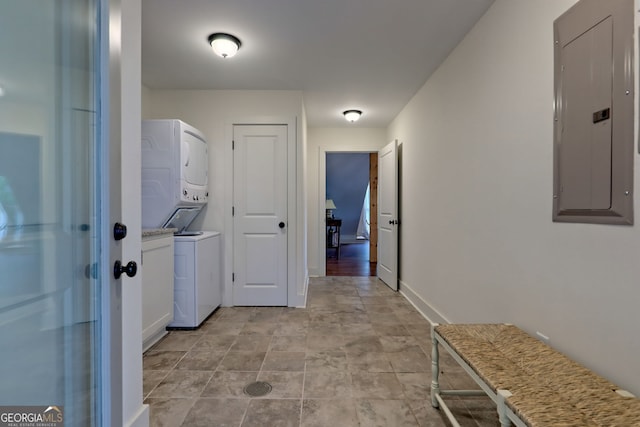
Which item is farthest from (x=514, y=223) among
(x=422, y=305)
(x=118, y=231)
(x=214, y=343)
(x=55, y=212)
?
(x=214, y=343)

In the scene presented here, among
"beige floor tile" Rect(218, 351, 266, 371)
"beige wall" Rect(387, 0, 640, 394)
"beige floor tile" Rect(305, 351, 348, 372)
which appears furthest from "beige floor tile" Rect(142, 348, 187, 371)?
"beige wall" Rect(387, 0, 640, 394)

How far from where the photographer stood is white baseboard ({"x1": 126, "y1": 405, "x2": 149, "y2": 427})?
1.34 meters

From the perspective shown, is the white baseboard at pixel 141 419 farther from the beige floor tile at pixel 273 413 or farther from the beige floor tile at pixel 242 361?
the beige floor tile at pixel 242 361

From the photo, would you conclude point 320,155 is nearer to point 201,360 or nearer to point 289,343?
point 289,343

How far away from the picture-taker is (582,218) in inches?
→ 51.9

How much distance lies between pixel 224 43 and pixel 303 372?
249 cm

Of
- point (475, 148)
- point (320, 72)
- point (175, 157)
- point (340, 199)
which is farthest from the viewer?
point (340, 199)

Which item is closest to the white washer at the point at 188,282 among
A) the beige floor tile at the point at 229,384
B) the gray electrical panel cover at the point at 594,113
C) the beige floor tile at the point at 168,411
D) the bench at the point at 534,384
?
the beige floor tile at the point at 229,384

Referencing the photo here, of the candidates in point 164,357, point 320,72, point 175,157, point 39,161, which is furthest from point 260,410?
point 320,72

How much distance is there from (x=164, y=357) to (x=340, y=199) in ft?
24.9

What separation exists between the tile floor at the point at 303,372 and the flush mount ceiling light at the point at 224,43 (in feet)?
7.73

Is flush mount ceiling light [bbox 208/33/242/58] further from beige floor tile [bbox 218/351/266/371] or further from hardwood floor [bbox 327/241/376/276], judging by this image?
hardwood floor [bbox 327/241/376/276]

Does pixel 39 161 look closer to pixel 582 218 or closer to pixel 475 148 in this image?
pixel 582 218

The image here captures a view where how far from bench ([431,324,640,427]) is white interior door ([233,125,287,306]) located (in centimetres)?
219
